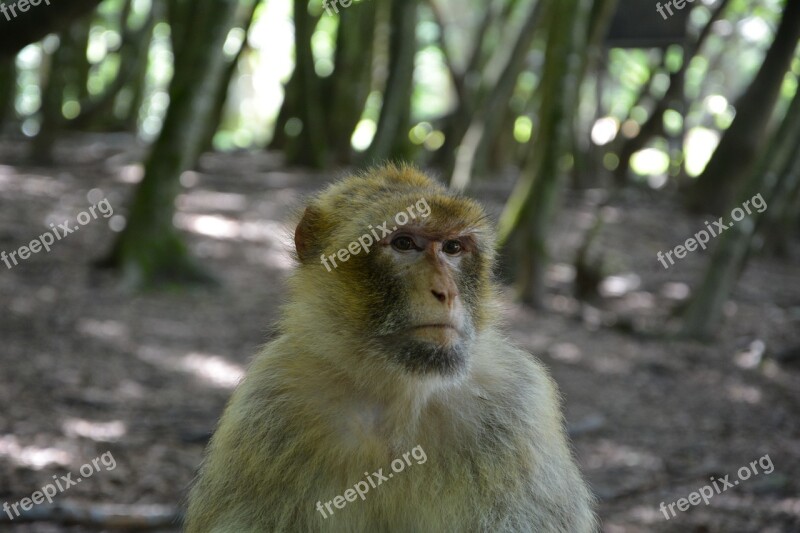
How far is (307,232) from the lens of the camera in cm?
340

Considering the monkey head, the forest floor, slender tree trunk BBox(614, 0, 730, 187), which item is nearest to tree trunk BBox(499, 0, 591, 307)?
the forest floor

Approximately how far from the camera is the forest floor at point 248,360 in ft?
16.5

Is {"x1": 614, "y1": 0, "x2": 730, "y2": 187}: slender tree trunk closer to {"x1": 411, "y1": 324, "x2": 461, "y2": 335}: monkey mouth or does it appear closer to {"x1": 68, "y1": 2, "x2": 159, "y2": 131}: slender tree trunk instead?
{"x1": 68, "y1": 2, "x2": 159, "y2": 131}: slender tree trunk

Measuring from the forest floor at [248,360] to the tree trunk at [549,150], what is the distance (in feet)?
1.73

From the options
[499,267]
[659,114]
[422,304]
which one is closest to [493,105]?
[659,114]

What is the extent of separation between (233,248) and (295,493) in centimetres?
758

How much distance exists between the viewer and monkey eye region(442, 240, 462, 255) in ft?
10.2

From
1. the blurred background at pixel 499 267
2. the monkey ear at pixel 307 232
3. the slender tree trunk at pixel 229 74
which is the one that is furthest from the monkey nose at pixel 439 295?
the slender tree trunk at pixel 229 74

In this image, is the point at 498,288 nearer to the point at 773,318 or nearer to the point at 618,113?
the point at 773,318

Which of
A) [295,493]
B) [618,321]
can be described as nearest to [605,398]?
[618,321]

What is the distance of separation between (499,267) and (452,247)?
56 centimetres

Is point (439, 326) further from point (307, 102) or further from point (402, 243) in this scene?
point (307, 102)

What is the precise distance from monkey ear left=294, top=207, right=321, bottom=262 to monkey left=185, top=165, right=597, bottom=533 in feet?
0.25

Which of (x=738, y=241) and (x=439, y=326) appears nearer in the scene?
(x=439, y=326)
